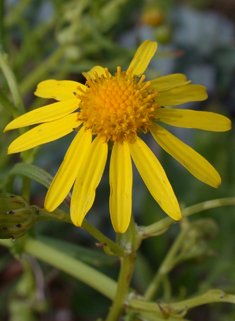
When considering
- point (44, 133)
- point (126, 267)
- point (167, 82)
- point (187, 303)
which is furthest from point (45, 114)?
point (187, 303)

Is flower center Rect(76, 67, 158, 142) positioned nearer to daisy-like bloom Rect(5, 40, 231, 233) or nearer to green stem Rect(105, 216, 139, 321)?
daisy-like bloom Rect(5, 40, 231, 233)

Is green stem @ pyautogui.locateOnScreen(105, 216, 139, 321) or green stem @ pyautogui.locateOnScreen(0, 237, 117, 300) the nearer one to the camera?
green stem @ pyautogui.locateOnScreen(105, 216, 139, 321)

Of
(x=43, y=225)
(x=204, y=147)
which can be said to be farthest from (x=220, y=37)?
(x=43, y=225)

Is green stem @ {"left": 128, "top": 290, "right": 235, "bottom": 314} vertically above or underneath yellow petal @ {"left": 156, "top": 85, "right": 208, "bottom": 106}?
underneath

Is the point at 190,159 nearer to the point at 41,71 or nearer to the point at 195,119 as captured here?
the point at 195,119

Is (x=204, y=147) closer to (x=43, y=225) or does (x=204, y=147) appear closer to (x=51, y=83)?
(x=43, y=225)

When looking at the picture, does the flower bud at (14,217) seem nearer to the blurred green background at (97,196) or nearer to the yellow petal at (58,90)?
the yellow petal at (58,90)

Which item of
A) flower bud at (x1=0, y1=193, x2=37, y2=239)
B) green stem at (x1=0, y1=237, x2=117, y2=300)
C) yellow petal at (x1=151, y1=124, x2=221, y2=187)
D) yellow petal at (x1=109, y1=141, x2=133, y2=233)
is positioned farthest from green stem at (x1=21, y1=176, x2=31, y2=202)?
yellow petal at (x1=151, y1=124, x2=221, y2=187)
